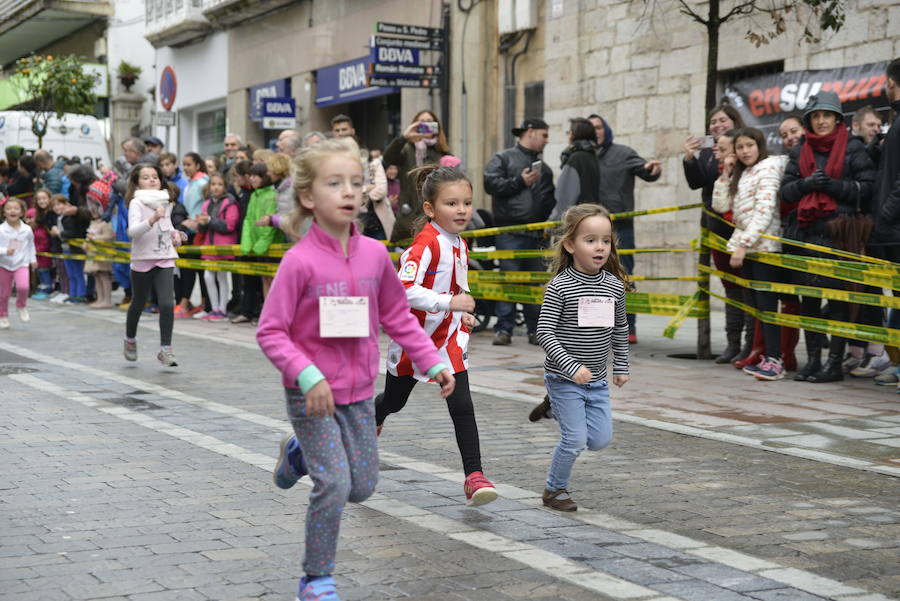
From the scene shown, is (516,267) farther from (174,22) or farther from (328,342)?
(174,22)

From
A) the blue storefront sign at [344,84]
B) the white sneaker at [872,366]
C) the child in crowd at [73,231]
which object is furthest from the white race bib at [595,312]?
the blue storefront sign at [344,84]

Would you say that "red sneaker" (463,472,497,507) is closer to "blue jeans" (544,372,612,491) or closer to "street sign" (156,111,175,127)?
"blue jeans" (544,372,612,491)

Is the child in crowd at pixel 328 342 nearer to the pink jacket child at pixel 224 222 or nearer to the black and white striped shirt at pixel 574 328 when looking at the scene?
the black and white striped shirt at pixel 574 328

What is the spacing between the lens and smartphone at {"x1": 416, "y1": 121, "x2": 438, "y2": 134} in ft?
40.9

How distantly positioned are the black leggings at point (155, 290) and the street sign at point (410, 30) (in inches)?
412

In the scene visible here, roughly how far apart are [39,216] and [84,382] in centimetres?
1219

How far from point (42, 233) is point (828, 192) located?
1503 cm

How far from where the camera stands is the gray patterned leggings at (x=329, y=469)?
13.8ft

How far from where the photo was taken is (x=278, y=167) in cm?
1528

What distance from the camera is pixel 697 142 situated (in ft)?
37.8

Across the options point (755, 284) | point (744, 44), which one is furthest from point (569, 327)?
point (744, 44)

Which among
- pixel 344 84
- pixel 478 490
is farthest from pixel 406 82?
pixel 478 490

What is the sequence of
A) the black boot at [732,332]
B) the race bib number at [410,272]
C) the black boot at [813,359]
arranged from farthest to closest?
the black boot at [732,332] → the black boot at [813,359] → the race bib number at [410,272]

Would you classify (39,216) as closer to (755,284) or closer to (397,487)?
(755,284)
